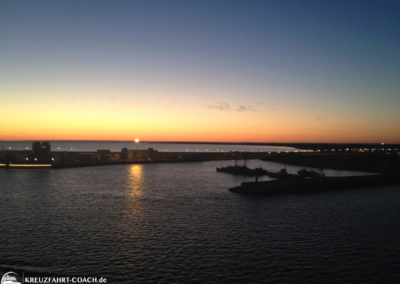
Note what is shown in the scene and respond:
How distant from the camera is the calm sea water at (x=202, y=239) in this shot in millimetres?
13609

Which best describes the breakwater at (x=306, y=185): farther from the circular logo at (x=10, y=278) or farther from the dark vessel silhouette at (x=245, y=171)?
the circular logo at (x=10, y=278)

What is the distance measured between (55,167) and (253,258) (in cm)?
6973

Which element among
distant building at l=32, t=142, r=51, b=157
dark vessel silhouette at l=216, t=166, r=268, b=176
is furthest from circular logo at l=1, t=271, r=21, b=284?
distant building at l=32, t=142, r=51, b=157

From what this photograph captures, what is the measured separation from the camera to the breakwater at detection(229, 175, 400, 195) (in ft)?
120

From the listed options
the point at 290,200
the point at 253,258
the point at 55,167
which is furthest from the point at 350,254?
the point at 55,167

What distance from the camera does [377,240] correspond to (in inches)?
712

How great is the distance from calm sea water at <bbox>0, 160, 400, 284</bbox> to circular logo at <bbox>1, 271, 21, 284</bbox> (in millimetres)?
683

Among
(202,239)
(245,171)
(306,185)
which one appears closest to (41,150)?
(245,171)

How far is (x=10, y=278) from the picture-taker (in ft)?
40.8

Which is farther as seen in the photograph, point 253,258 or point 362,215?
point 362,215

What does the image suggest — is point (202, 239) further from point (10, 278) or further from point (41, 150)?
point (41, 150)

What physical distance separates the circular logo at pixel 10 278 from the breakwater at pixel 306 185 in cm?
2704

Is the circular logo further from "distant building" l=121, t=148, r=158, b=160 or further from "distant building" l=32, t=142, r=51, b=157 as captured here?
"distant building" l=121, t=148, r=158, b=160

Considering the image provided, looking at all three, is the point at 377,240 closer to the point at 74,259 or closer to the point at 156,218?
the point at 156,218
